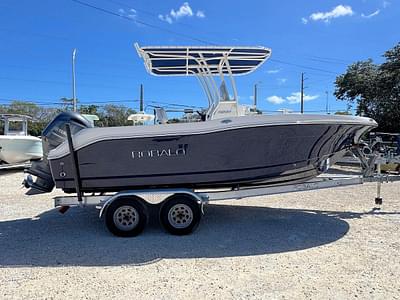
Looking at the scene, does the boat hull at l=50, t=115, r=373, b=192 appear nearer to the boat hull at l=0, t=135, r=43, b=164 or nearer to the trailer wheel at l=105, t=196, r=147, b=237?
the trailer wheel at l=105, t=196, r=147, b=237

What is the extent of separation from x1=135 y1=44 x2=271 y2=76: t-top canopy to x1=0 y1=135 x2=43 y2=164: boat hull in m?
8.12

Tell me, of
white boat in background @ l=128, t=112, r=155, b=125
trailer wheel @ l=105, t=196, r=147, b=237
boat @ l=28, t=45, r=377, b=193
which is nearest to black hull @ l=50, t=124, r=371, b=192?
boat @ l=28, t=45, r=377, b=193

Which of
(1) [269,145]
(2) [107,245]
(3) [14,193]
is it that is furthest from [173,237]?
(3) [14,193]

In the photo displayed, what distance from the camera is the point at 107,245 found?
14.2ft

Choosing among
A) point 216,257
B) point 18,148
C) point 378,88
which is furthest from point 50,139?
point 378,88

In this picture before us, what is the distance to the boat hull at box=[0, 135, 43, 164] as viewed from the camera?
1229 centimetres

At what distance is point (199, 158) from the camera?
15.6 feet

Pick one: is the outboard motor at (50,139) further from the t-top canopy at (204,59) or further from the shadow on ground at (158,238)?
the t-top canopy at (204,59)

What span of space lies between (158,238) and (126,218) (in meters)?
0.51

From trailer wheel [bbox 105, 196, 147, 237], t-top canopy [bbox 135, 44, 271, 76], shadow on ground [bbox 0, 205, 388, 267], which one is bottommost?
shadow on ground [bbox 0, 205, 388, 267]

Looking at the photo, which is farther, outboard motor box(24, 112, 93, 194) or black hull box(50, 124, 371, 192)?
outboard motor box(24, 112, 93, 194)

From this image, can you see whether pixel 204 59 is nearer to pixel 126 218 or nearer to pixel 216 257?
pixel 126 218

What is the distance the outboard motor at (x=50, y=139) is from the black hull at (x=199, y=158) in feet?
1.40

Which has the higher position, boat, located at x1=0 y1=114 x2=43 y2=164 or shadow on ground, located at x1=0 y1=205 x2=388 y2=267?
boat, located at x1=0 y1=114 x2=43 y2=164
